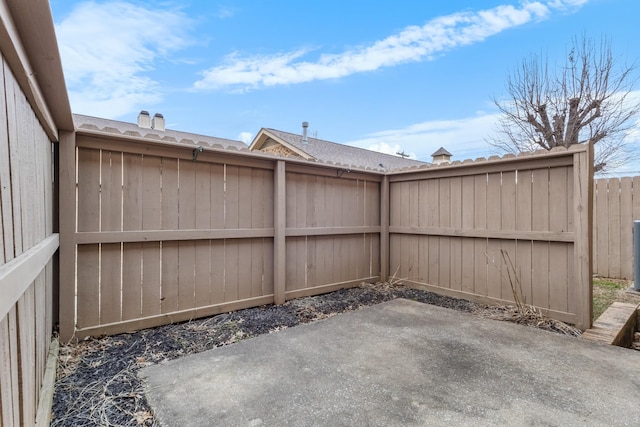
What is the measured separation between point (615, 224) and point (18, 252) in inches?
260

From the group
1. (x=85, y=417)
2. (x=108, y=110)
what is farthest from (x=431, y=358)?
(x=108, y=110)

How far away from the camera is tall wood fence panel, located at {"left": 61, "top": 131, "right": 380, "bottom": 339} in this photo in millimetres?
2512

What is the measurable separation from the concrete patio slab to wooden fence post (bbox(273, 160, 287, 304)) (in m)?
0.90

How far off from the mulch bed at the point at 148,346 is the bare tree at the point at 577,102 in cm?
459

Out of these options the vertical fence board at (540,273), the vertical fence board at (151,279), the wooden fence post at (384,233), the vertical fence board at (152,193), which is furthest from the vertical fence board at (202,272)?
the vertical fence board at (540,273)

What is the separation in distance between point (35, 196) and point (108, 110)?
9.40 m

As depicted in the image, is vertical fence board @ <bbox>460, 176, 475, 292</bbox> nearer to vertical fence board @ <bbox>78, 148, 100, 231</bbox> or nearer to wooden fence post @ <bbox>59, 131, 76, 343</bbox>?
Answer: vertical fence board @ <bbox>78, 148, 100, 231</bbox>

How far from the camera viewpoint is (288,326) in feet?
9.78

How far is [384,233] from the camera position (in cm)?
470

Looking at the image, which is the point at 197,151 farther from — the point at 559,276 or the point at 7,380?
the point at 559,276

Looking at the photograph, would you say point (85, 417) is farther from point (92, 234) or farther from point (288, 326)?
point (288, 326)

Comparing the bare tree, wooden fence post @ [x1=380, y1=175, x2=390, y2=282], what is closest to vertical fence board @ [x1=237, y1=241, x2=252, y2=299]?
wooden fence post @ [x1=380, y1=175, x2=390, y2=282]

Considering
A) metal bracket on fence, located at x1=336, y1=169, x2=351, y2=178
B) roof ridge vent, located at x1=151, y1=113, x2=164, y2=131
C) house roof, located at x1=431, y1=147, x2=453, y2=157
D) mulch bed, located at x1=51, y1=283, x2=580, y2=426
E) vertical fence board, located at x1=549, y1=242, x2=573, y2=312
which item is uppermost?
roof ridge vent, located at x1=151, y1=113, x2=164, y2=131

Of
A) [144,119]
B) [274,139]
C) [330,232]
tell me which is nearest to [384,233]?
[330,232]
